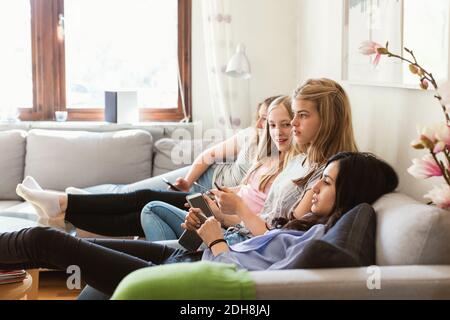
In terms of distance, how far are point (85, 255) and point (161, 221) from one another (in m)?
0.89

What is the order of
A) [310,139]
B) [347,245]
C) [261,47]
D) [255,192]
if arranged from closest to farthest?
[347,245]
[310,139]
[255,192]
[261,47]

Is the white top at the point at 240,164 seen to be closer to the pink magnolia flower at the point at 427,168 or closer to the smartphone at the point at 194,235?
the smartphone at the point at 194,235

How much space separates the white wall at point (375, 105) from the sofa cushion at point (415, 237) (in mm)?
326

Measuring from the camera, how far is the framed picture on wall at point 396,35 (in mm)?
2125

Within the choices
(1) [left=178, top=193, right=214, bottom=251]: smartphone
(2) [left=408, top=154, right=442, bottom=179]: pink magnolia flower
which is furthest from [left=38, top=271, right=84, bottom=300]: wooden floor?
(2) [left=408, top=154, right=442, bottom=179]: pink magnolia flower

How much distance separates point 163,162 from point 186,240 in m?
1.79

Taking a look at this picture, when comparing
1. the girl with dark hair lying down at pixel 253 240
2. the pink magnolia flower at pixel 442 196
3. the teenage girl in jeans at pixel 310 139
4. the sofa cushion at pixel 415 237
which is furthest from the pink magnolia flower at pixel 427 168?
the teenage girl in jeans at pixel 310 139

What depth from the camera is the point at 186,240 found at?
95.7 inches

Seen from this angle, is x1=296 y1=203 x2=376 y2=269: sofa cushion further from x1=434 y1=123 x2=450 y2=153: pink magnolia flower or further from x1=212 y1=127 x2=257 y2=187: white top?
x1=212 y1=127 x2=257 y2=187: white top

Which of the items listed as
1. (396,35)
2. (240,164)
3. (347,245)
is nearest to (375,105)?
(396,35)

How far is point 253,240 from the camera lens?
2.12m

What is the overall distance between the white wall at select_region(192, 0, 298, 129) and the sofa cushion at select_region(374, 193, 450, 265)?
2.78 m

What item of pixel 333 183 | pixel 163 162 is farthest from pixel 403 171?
pixel 163 162

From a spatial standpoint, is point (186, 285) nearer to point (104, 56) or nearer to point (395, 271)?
point (395, 271)
